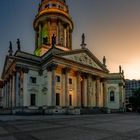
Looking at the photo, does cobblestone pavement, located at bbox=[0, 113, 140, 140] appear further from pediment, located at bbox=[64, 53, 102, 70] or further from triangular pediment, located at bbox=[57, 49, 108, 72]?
pediment, located at bbox=[64, 53, 102, 70]

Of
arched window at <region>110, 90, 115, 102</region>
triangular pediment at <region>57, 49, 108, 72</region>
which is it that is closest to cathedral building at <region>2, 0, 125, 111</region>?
triangular pediment at <region>57, 49, 108, 72</region>

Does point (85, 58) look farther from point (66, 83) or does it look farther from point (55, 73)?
point (55, 73)

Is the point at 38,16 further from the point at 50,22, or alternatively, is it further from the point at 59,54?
the point at 59,54

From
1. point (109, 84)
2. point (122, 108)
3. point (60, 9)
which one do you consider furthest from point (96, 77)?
point (60, 9)

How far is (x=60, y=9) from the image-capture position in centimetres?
5784

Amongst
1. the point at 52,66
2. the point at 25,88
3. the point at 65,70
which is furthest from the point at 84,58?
the point at 25,88

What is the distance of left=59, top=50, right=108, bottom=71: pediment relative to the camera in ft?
144

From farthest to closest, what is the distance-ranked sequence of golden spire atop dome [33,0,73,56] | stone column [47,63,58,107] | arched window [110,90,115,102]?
arched window [110,90,115,102] → golden spire atop dome [33,0,73,56] → stone column [47,63,58,107]

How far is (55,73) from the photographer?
39.5 metres

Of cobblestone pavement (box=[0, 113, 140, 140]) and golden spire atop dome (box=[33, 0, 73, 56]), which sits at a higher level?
golden spire atop dome (box=[33, 0, 73, 56])

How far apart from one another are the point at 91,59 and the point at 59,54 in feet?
41.3

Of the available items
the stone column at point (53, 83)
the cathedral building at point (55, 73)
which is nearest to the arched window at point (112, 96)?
the cathedral building at point (55, 73)

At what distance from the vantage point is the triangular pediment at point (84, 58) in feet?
143

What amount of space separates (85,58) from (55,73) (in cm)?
1176
